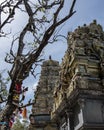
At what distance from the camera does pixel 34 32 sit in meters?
11.8

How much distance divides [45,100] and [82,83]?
17.0m

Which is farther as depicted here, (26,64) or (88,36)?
(88,36)

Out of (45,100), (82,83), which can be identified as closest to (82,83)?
(82,83)

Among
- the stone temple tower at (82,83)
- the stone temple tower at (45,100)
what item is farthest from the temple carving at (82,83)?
the stone temple tower at (45,100)

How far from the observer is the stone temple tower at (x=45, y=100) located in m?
29.6

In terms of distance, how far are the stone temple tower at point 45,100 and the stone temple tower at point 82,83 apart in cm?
649

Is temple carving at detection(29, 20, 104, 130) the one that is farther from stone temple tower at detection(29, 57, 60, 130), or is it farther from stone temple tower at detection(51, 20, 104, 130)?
stone temple tower at detection(29, 57, 60, 130)

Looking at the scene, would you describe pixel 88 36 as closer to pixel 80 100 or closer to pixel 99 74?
pixel 99 74

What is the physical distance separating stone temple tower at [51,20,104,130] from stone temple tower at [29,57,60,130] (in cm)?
649

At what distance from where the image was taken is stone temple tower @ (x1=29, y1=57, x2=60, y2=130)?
29578 millimetres

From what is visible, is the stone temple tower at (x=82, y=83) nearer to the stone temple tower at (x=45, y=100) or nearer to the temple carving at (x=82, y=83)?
the temple carving at (x=82, y=83)

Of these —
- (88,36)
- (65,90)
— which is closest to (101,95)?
(65,90)

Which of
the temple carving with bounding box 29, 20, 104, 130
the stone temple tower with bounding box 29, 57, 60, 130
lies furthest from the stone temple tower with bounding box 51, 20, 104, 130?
the stone temple tower with bounding box 29, 57, 60, 130

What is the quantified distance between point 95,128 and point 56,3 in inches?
289
